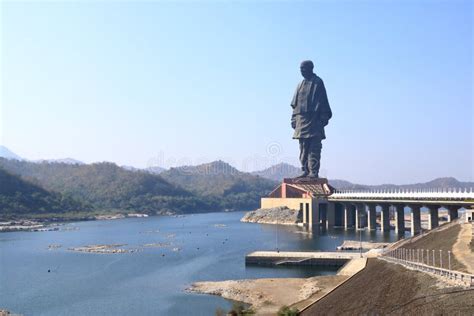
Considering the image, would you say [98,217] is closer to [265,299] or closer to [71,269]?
[71,269]

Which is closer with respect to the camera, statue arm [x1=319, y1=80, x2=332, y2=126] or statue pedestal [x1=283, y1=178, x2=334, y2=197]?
statue pedestal [x1=283, y1=178, x2=334, y2=197]

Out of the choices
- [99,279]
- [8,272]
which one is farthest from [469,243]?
[8,272]

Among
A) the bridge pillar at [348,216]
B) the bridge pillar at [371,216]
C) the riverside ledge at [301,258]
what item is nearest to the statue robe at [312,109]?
the bridge pillar at [348,216]

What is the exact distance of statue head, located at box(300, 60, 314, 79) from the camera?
13400cm

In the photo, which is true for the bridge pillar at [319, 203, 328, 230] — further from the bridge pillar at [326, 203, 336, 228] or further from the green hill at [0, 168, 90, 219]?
the green hill at [0, 168, 90, 219]

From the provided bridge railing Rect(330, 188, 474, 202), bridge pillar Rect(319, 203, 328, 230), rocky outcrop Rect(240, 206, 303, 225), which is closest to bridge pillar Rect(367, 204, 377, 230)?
bridge railing Rect(330, 188, 474, 202)

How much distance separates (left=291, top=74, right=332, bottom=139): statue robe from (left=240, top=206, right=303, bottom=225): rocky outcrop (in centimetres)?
1705

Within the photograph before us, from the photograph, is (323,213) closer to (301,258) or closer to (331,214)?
(331,214)

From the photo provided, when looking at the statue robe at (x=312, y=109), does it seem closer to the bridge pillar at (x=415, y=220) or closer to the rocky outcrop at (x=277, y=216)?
the rocky outcrop at (x=277, y=216)

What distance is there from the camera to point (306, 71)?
134 meters

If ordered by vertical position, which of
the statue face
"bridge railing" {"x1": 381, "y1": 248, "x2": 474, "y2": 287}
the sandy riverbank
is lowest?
the sandy riverbank

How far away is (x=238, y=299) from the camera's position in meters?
45.1

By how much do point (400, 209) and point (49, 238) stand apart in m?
57.7

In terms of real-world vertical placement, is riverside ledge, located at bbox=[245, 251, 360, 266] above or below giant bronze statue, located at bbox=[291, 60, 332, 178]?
below
